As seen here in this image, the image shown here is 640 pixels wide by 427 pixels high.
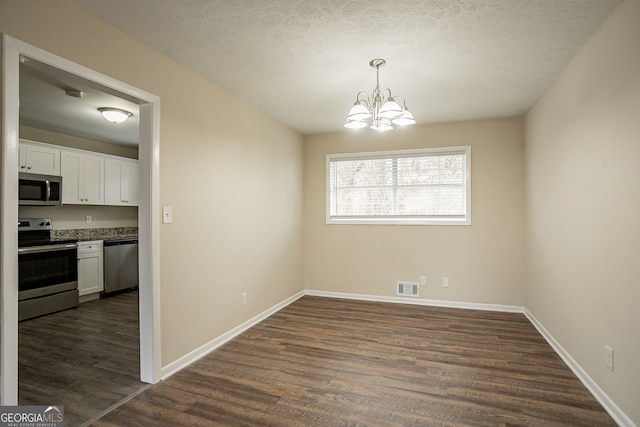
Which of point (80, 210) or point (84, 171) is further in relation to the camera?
point (80, 210)

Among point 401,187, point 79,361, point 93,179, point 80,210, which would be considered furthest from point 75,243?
point 401,187

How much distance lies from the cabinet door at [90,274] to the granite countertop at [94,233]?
0.29 m

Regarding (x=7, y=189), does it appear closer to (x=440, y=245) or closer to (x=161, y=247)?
(x=161, y=247)

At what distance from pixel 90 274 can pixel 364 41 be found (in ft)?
16.0

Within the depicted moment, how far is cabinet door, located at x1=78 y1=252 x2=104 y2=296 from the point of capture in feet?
15.7

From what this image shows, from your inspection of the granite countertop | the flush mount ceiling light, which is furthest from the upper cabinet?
the flush mount ceiling light

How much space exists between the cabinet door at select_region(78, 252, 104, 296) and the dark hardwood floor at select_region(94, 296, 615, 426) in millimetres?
2847

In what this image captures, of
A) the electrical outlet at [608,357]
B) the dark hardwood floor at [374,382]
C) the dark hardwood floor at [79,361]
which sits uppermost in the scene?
the electrical outlet at [608,357]

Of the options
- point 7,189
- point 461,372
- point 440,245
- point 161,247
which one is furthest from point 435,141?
point 7,189

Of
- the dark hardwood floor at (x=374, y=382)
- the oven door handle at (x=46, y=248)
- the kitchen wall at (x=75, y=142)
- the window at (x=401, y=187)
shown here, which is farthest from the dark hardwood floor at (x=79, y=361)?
the window at (x=401, y=187)

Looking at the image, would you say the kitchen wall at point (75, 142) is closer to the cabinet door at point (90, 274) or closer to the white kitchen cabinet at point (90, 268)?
the white kitchen cabinet at point (90, 268)

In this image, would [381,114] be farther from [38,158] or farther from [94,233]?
[94,233]

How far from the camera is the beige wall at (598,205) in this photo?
194 cm

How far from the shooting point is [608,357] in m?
2.19
